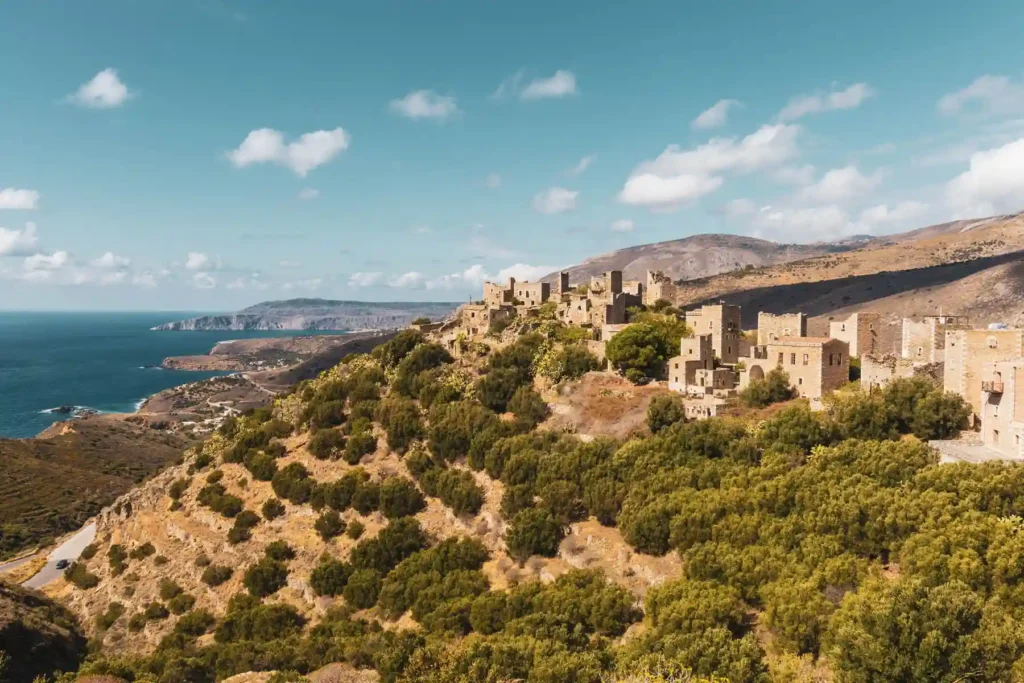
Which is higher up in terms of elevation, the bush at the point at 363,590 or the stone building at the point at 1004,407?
the stone building at the point at 1004,407

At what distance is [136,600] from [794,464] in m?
36.0

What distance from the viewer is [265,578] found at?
36.7 meters

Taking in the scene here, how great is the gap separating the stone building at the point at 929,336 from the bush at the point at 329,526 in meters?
32.5

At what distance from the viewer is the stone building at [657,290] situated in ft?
174

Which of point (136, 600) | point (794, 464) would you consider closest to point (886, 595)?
point (794, 464)

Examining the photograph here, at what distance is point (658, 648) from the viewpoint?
20781mm

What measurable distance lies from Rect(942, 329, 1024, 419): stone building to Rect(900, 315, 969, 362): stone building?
2.90 m

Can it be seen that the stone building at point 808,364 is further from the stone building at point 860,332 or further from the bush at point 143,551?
the bush at point 143,551

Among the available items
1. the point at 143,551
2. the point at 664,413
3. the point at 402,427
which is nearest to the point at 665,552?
the point at 664,413

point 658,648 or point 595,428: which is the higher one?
point 595,428

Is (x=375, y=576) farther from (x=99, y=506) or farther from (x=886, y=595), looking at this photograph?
(x=99, y=506)

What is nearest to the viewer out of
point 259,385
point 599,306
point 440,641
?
point 440,641

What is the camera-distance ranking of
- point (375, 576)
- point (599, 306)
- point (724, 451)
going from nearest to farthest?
point (724, 451), point (375, 576), point (599, 306)

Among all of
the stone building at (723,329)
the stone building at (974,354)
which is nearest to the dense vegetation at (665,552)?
the stone building at (974,354)
